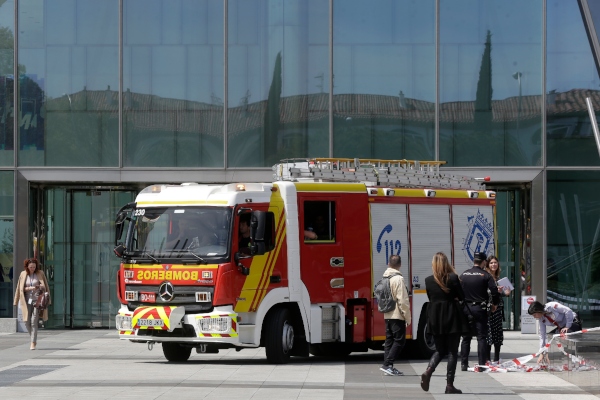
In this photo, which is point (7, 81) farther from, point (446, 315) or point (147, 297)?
point (446, 315)

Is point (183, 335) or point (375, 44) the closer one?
point (183, 335)

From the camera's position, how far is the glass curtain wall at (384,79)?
85.2ft

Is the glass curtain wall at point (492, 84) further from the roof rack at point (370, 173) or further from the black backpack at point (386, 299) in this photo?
the black backpack at point (386, 299)

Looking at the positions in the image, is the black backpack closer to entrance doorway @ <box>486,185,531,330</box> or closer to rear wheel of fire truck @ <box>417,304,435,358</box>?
rear wheel of fire truck @ <box>417,304,435,358</box>

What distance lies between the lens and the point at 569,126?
1016 inches

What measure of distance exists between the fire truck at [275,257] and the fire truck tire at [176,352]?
2cm

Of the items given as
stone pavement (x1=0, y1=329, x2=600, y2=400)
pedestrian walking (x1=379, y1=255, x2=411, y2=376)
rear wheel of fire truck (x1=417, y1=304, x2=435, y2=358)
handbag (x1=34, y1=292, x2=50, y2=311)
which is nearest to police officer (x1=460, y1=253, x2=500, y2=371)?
stone pavement (x1=0, y1=329, x2=600, y2=400)

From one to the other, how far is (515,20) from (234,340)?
11750 mm

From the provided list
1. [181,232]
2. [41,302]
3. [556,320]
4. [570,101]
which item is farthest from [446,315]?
[570,101]

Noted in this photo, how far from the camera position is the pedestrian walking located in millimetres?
16906

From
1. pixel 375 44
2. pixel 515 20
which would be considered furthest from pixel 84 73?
pixel 515 20

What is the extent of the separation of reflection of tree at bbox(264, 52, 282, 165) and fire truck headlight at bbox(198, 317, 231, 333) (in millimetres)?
8820

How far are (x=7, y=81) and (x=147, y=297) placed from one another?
394 inches

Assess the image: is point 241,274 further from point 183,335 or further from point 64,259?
point 64,259
